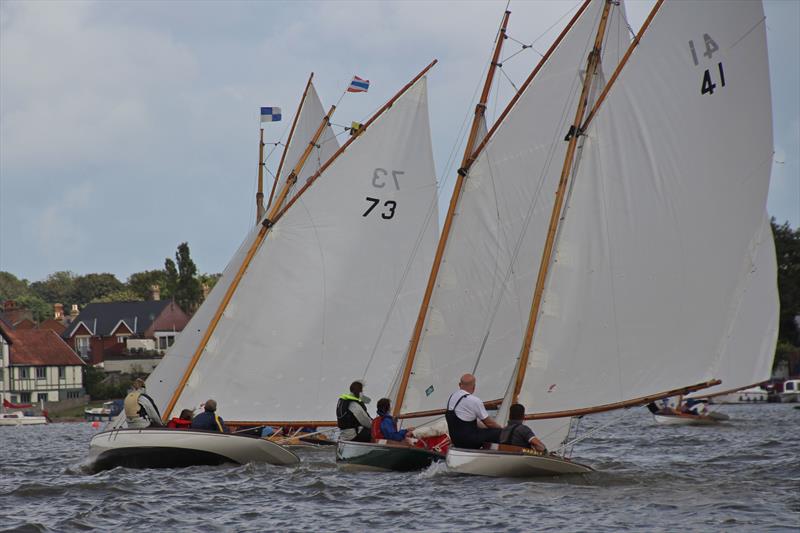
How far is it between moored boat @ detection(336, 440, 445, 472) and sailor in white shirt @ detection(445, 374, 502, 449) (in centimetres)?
301

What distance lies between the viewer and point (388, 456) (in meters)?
30.1

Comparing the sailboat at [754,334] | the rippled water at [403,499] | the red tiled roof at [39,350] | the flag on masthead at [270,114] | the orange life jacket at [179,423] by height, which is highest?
the flag on masthead at [270,114]

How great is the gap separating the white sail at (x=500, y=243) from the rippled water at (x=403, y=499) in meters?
3.83

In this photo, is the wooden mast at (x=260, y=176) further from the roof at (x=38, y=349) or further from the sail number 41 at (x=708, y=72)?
the roof at (x=38, y=349)

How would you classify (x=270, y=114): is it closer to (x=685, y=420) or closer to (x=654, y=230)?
(x=654, y=230)

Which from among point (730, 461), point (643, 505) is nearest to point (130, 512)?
point (643, 505)

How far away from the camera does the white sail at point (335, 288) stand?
122 ft

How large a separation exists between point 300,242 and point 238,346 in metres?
3.78

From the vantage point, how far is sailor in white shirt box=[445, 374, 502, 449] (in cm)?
2691

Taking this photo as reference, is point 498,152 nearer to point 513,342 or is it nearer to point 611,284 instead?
point 513,342

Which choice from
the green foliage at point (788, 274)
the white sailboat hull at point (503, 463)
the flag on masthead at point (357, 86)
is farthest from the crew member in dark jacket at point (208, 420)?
the green foliage at point (788, 274)

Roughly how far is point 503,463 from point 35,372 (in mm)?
117141

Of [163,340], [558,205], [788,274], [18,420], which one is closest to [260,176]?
[558,205]

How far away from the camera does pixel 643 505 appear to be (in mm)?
23547
